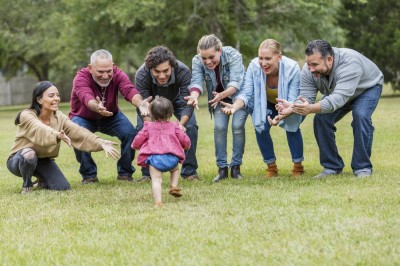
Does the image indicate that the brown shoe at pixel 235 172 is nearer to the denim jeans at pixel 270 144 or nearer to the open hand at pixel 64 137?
the denim jeans at pixel 270 144

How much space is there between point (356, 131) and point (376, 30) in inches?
1210

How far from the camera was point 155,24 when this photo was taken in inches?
1341

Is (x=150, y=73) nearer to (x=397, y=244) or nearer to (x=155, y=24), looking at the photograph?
(x=397, y=244)

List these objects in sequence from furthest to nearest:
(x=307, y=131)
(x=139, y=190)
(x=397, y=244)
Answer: (x=307, y=131), (x=139, y=190), (x=397, y=244)

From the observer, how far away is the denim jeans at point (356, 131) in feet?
32.8

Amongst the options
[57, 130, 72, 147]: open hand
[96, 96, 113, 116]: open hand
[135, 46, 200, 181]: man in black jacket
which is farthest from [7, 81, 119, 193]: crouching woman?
[135, 46, 200, 181]: man in black jacket

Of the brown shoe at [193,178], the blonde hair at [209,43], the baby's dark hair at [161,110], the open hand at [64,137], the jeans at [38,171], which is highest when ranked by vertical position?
the blonde hair at [209,43]

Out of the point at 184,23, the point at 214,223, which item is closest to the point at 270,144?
the point at 214,223

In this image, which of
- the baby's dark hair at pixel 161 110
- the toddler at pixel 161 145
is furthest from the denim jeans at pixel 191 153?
the baby's dark hair at pixel 161 110

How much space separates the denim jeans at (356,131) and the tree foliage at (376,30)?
28.4 metres

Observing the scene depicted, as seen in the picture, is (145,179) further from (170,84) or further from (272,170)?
(272,170)

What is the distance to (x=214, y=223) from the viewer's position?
7.09 metres

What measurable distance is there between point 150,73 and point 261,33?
26472mm

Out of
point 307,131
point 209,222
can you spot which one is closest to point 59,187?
point 209,222
